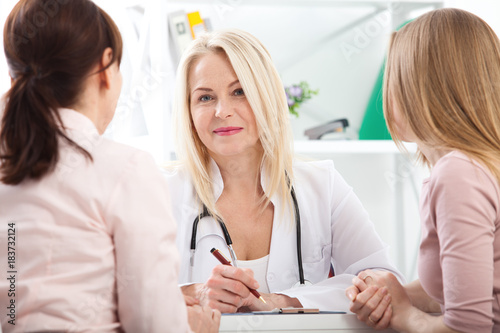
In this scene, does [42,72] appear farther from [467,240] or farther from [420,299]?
[420,299]

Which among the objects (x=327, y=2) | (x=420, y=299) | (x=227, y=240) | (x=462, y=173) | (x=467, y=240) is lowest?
(x=420, y=299)

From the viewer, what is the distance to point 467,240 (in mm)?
954

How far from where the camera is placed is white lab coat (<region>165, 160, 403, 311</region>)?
1596 mm

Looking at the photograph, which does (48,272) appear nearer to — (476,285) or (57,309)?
(57,309)

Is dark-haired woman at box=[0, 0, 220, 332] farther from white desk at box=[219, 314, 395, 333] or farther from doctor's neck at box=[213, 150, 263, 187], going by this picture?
doctor's neck at box=[213, 150, 263, 187]

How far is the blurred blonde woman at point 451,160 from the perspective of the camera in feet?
3.16

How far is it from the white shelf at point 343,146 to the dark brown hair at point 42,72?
5.31 ft

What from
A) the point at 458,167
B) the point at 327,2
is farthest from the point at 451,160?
the point at 327,2

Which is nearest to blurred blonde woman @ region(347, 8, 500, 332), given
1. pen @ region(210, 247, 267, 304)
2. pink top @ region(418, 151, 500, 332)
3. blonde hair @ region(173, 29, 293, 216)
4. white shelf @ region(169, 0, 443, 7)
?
pink top @ region(418, 151, 500, 332)

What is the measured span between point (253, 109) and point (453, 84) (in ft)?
2.21

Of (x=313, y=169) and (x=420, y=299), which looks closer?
(x=420, y=299)

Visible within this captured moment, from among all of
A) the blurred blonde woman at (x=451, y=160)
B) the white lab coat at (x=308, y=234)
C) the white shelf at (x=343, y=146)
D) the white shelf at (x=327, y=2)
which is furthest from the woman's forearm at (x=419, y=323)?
the white shelf at (x=327, y=2)

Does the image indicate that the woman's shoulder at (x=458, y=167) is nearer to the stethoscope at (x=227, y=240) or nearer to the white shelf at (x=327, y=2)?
the stethoscope at (x=227, y=240)

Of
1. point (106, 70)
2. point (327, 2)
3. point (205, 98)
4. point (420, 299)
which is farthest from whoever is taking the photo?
point (327, 2)
